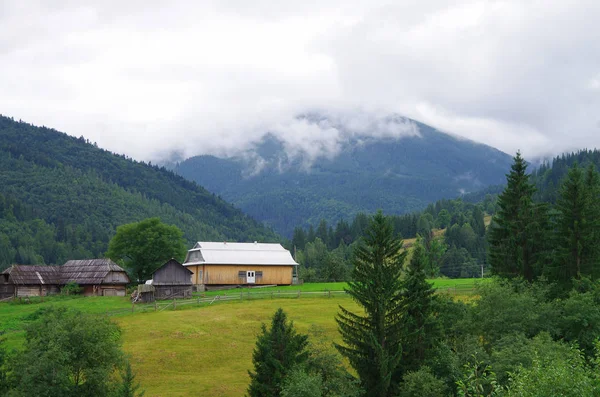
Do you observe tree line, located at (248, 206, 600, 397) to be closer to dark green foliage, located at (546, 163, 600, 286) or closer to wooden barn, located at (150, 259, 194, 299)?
dark green foliage, located at (546, 163, 600, 286)

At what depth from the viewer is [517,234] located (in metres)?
54.4

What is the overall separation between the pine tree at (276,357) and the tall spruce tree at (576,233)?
26.5 metres

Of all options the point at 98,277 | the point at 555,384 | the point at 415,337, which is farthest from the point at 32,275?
the point at 555,384

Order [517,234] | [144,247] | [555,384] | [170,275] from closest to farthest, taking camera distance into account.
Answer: [555,384] < [517,234] < [170,275] < [144,247]

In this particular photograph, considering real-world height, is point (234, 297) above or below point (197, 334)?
above

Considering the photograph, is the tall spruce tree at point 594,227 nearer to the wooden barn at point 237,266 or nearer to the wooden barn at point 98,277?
the wooden barn at point 237,266

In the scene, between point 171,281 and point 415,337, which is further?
point 171,281

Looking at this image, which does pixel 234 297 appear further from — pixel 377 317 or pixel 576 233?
pixel 576 233

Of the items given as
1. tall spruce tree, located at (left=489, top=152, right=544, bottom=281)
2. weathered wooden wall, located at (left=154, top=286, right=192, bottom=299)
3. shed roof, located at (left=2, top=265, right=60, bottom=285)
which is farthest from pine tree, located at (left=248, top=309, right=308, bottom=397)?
shed roof, located at (left=2, top=265, right=60, bottom=285)

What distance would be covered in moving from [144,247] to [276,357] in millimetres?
63903

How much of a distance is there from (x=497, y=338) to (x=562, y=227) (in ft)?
50.3

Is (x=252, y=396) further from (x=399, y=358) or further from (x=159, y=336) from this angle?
(x=159, y=336)

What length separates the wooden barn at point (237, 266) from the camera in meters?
89.8

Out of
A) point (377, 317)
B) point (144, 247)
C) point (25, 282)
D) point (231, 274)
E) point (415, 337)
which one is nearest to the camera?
point (377, 317)
